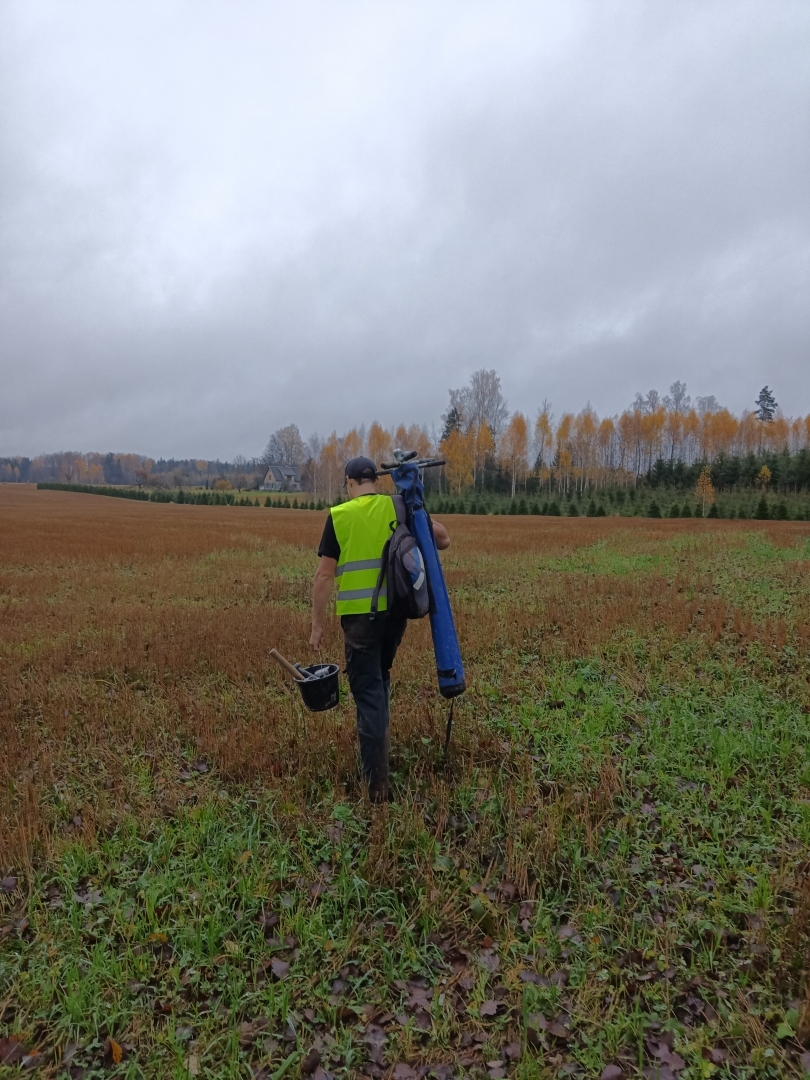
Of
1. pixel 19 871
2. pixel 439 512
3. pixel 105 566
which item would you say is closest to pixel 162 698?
pixel 19 871

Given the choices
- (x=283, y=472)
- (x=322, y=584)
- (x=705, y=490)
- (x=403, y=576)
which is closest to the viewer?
(x=403, y=576)

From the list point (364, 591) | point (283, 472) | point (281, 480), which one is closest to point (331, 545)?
point (364, 591)

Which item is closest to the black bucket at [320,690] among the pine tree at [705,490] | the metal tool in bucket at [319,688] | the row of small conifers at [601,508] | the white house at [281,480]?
the metal tool in bucket at [319,688]

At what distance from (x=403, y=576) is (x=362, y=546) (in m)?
0.38

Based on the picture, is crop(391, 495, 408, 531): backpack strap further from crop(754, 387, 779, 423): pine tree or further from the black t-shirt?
crop(754, 387, 779, 423): pine tree

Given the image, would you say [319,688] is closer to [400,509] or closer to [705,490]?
[400,509]

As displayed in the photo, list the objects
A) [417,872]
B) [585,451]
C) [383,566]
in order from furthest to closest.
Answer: [585,451]
[383,566]
[417,872]

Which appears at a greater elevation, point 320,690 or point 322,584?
point 322,584

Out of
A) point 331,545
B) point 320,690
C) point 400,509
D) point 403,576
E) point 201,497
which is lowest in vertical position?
point 320,690

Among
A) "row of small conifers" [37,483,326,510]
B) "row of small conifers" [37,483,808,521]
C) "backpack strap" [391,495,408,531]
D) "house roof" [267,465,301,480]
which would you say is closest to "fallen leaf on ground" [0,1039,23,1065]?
"backpack strap" [391,495,408,531]

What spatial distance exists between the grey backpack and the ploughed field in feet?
4.75

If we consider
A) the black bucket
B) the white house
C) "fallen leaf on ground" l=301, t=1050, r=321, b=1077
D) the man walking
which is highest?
the white house

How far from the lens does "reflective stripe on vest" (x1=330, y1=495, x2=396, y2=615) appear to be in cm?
386

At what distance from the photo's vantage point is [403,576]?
3.73 metres
